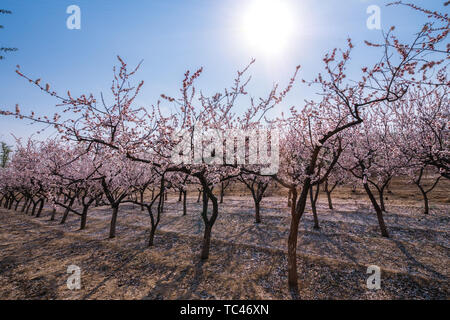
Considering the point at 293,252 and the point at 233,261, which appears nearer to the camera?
the point at 293,252

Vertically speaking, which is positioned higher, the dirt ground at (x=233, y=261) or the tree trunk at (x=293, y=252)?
the tree trunk at (x=293, y=252)

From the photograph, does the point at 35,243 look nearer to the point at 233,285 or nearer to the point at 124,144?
the point at 124,144

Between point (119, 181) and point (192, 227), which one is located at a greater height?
point (119, 181)

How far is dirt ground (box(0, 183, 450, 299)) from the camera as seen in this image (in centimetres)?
820

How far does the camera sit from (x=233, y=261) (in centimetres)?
1084

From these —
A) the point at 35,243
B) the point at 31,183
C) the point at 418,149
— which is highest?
the point at 418,149

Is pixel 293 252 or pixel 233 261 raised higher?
pixel 293 252

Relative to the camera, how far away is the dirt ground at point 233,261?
26.9 ft

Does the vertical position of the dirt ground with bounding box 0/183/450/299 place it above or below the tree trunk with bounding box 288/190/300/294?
below
